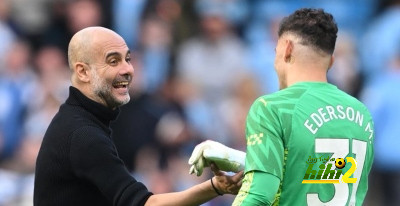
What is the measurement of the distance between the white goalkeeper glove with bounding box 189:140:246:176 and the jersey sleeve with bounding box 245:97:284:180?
0.37m

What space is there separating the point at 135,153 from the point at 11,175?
4.50 feet

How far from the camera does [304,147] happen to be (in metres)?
4.71

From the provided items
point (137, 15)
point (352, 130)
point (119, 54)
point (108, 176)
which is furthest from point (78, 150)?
point (137, 15)

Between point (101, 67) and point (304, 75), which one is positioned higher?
point (101, 67)

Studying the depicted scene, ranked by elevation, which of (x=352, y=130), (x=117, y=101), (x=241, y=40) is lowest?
(x=352, y=130)

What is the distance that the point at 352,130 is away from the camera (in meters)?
4.86

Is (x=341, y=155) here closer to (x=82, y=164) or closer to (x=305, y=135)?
(x=305, y=135)

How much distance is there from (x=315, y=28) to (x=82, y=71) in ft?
4.70

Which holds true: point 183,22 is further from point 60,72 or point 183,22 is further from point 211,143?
point 211,143

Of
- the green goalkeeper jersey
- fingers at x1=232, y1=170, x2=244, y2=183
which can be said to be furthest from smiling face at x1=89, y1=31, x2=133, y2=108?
the green goalkeeper jersey

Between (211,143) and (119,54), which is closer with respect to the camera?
(211,143)

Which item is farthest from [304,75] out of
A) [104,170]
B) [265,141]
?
[104,170]

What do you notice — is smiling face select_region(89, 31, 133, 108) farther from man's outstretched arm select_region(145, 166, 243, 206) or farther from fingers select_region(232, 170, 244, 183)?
fingers select_region(232, 170, 244, 183)

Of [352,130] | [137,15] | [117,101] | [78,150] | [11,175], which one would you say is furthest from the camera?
[137,15]
